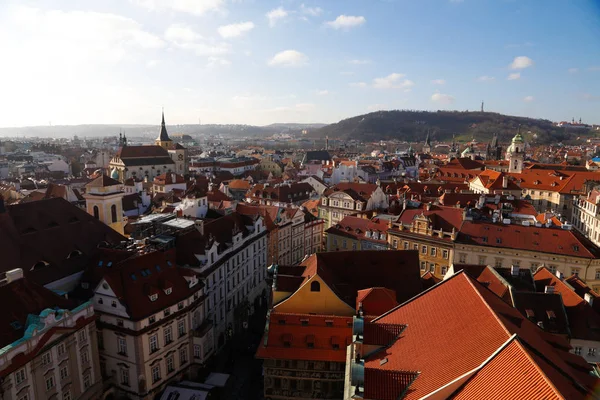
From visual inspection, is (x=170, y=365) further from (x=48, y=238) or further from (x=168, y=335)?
(x=48, y=238)

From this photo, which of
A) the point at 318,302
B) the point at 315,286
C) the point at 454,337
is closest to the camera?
the point at 454,337

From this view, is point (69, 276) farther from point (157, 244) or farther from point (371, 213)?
point (371, 213)

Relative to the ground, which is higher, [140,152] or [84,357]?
[140,152]

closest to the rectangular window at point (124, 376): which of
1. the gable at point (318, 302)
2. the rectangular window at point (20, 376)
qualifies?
the rectangular window at point (20, 376)

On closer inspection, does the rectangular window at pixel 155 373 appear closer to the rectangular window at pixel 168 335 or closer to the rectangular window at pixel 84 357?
the rectangular window at pixel 168 335

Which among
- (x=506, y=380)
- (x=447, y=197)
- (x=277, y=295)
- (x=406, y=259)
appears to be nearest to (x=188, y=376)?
(x=277, y=295)

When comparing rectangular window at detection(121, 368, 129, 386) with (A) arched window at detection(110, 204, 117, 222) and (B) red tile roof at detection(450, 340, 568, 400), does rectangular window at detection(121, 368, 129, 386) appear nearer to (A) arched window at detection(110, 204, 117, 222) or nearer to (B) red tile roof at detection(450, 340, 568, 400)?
(A) arched window at detection(110, 204, 117, 222)

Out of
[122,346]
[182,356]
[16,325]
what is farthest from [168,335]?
[16,325]
